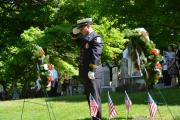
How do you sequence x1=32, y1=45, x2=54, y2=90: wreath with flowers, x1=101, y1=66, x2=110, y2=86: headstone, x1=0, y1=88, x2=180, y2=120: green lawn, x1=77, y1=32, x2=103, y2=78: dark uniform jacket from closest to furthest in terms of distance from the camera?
x1=77, y1=32, x2=103, y2=78: dark uniform jacket, x1=32, y1=45, x2=54, y2=90: wreath with flowers, x1=0, y1=88, x2=180, y2=120: green lawn, x1=101, y1=66, x2=110, y2=86: headstone

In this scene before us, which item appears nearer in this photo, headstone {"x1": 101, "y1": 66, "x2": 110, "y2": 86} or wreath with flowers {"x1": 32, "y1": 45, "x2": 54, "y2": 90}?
wreath with flowers {"x1": 32, "y1": 45, "x2": 54, "y2": 90}

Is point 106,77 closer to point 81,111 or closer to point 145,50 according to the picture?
point 81,111

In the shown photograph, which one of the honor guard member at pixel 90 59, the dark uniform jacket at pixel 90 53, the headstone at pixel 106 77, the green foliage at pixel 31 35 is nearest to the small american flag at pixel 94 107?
the honor guard member at pixel 90 59

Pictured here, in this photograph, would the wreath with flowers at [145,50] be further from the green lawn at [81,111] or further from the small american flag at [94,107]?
the green lawn at [81,111]

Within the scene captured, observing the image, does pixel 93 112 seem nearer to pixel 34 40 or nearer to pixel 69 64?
pixel 34 40

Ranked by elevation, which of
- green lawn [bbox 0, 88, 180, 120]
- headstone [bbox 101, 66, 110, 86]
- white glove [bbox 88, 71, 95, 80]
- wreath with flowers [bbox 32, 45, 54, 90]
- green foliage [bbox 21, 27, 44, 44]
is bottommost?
green lawn [bbox 0, 88, 180, 120]

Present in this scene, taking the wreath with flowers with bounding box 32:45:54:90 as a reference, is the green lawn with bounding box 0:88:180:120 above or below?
below

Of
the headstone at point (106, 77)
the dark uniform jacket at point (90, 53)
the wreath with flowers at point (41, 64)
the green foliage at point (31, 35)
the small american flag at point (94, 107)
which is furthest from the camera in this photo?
the headstone at point (106, 77)

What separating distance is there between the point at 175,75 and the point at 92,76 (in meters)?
12.5

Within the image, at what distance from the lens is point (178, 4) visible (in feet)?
58.9

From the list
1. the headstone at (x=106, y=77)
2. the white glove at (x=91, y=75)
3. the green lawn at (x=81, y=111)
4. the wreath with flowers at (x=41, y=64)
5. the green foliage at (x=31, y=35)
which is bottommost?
the green lawn at (x=81, y=111)

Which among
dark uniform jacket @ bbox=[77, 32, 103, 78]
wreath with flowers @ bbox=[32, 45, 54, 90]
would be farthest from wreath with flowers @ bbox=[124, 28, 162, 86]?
wreath with flowers @ bbox=[32, 45, 54, 90]

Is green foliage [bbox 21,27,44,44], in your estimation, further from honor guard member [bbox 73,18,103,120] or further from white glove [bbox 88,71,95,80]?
white glove [bbox 88,71,95,80]

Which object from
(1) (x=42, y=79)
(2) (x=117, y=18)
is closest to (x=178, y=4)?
(2) (x=117, y=18)
